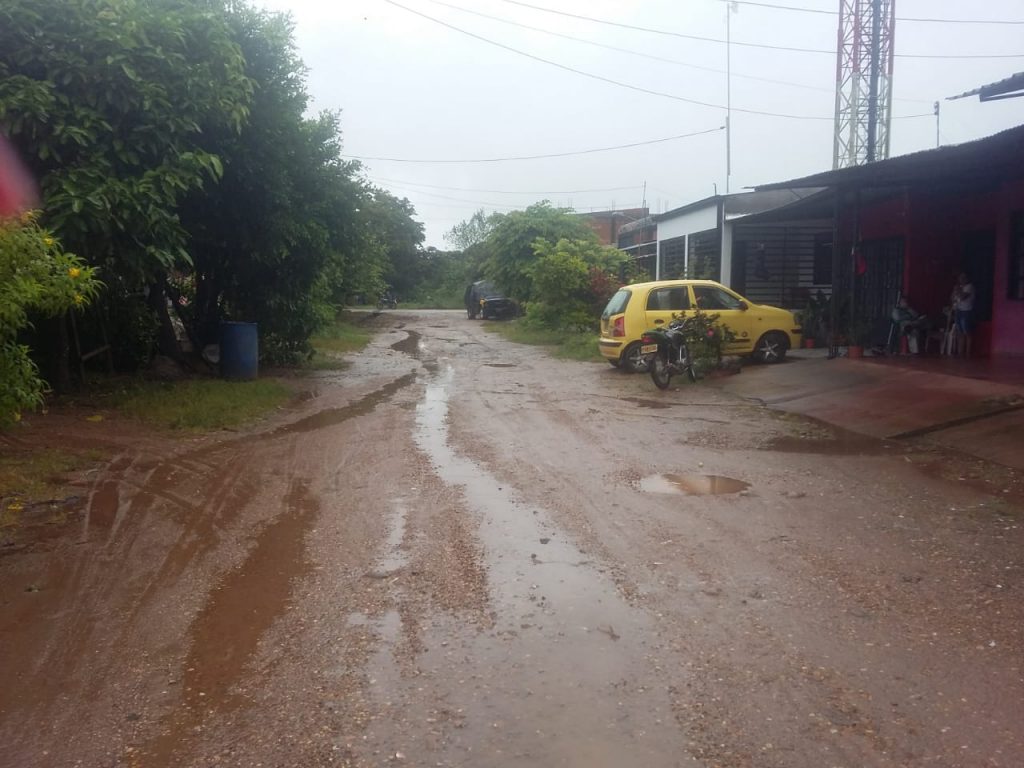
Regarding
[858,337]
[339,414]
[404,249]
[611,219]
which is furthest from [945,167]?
[404,249]

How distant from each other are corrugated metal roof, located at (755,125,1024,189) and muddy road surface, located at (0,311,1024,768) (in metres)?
4.72

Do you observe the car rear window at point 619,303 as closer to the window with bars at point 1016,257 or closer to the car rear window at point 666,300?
the car rear window at point 666,300

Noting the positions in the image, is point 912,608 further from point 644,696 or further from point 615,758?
point 615,758

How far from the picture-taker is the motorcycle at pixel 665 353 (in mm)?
15023

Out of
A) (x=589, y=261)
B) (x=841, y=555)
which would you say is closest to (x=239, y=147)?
(x=841, y=555)

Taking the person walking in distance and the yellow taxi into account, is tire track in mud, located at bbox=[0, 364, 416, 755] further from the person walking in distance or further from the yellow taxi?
the person walking in distance

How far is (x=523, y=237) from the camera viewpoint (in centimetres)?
3612

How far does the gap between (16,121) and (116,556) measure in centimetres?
578

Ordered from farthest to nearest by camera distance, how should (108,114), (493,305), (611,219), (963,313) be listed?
(611,219)
(493,305)
(963,313)
(108,114)

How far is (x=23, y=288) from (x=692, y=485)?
5.65 m

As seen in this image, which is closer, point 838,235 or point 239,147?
point 239,147

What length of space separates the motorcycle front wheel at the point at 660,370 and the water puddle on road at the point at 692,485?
6468 millimetres

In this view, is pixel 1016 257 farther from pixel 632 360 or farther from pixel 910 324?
pixel 632 360

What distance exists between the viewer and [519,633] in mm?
4824
